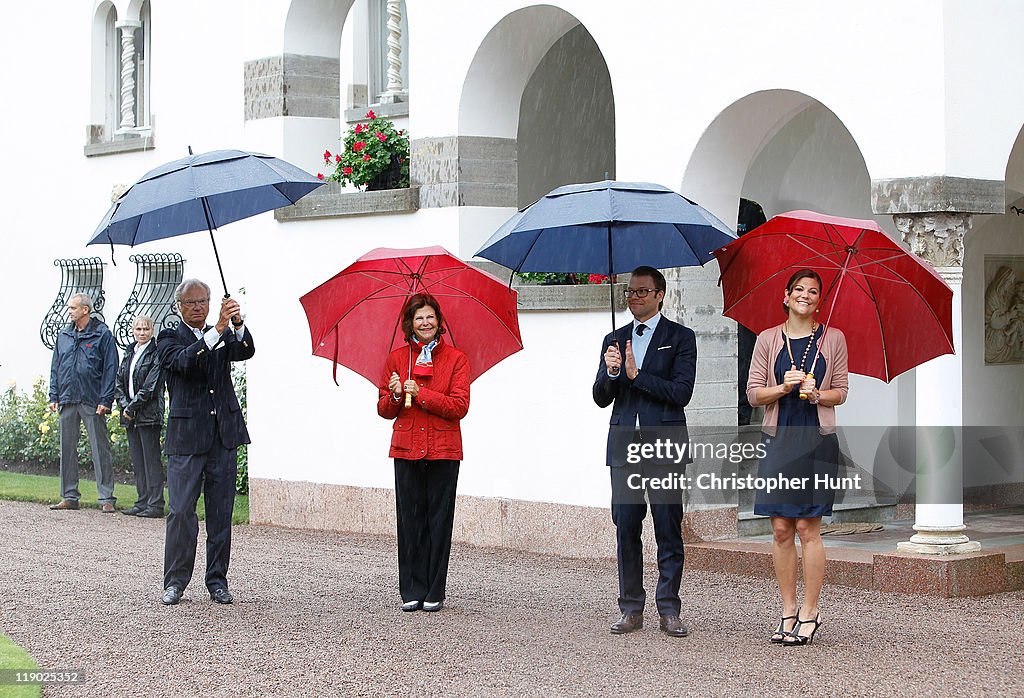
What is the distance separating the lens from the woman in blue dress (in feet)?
25.5

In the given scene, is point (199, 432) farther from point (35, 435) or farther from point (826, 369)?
point (35, 435)

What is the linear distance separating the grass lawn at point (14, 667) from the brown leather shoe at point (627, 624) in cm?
292

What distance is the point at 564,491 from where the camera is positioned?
11641 millimetres

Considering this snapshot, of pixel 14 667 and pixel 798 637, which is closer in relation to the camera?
pixel 14 667

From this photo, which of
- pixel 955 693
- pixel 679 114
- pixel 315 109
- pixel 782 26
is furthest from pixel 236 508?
pixel 955 693

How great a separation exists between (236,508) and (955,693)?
8981 millimetres

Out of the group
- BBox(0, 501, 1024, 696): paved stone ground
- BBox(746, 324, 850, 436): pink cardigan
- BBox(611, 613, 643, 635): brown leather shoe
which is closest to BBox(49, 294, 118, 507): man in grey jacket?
BBox(0, 501, 1024, 696): paved stone ground

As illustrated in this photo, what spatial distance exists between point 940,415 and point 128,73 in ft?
39.3

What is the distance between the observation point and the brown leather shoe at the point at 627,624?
834 cm

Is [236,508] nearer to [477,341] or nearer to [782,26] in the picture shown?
[477,341]

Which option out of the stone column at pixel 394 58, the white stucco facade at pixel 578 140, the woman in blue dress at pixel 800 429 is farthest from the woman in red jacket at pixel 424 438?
the stone column at pixel 394 58

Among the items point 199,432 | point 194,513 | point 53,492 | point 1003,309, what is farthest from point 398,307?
point 53,492

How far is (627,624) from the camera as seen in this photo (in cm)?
834

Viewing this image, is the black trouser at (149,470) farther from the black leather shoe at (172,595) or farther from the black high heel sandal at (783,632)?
the black high heel sandal at (783,632)
